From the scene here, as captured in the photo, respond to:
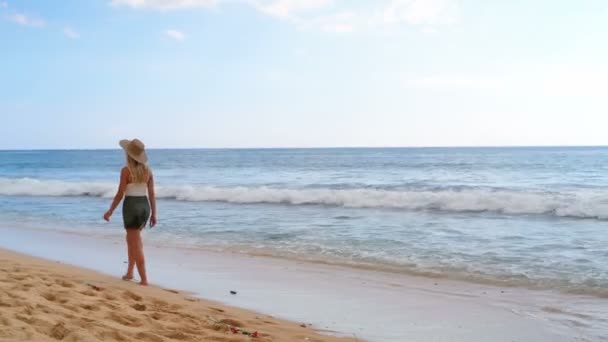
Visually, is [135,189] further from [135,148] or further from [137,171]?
[135,148]

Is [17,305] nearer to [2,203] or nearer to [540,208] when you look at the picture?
[540,208]

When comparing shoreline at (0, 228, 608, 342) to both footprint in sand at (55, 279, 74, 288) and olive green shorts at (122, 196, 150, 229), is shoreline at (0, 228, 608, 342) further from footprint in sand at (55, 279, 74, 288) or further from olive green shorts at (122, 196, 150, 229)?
footprint in sand at (55, 279, 74, 288)

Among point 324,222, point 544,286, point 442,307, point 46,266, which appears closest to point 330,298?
point 442,307

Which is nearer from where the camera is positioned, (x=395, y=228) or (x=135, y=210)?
(x=135, y=210)

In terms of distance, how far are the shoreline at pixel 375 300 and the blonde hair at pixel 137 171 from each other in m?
1.35

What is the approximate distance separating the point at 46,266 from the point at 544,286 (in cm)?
654

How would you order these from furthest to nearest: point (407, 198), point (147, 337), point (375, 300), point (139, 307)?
1. point (407, 198)
2. point (375, 300)
3. point (139, 307)
4. point (147, 337)

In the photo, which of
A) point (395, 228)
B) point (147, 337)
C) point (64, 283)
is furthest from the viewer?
point (395, 228)

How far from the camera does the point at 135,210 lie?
6.30m

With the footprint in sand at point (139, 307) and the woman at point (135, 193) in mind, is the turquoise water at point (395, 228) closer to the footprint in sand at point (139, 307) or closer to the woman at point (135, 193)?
the woman at point (135, 193)

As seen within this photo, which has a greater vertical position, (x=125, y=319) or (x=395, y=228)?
(x=125, y=319)

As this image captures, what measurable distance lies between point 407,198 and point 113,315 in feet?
49.8

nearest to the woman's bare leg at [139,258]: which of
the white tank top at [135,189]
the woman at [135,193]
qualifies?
the woman at [135,193]

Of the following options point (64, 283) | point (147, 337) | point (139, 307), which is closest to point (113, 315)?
point (139, 307)
